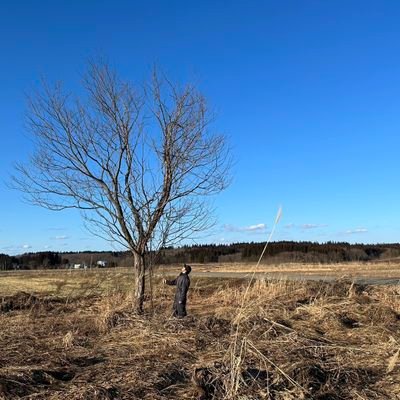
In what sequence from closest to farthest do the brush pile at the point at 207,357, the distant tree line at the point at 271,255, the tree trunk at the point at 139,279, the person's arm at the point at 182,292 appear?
the brush pile at the point at 207,357, the person's arm at the point at 182,292, the tree trunk at the point at 139,279, the distant tree line at the point at 271,255

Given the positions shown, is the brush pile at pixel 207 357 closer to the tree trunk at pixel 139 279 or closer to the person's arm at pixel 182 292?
the person's arm at pixel 182 292

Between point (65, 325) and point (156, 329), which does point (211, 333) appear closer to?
point (156, 329)

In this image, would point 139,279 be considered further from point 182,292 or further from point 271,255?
point 271,255

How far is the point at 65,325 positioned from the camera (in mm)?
12227

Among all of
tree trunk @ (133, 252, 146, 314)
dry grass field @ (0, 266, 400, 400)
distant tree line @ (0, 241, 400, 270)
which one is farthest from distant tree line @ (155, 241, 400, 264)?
dry grass field @ (0, 266, 400, 400)

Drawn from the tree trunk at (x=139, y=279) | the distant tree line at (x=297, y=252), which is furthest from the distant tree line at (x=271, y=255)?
the tree trunk at (x=139, y=279)

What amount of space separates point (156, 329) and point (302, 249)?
117m

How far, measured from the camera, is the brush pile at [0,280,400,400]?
5930mm

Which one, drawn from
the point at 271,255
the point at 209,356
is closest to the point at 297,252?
the point at 271,255

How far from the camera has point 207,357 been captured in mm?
7602

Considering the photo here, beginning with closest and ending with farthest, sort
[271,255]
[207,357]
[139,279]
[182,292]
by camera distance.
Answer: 1. [207,357]
2. [182,292]
3. [139,279]
4. [271,255]

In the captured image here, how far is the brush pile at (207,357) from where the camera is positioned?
5.93 metres

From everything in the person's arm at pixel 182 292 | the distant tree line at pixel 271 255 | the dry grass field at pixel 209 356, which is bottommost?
the dry grass field at pixel 209 356

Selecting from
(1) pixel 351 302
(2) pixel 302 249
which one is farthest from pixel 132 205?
(2) pixel 302 249
